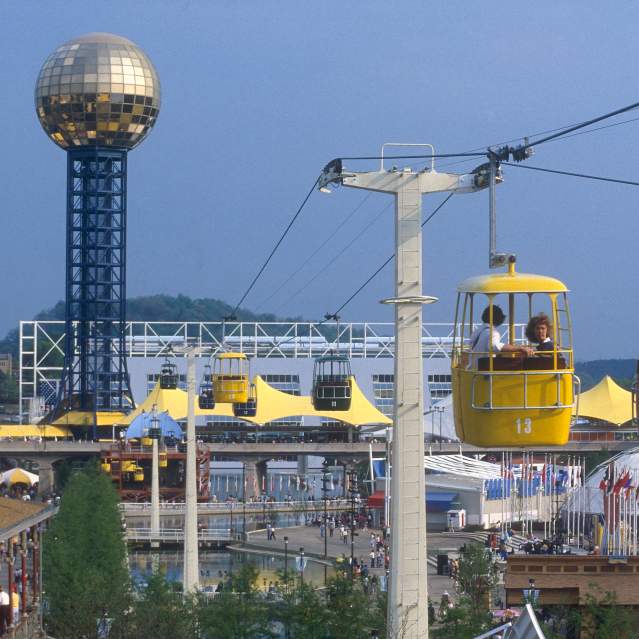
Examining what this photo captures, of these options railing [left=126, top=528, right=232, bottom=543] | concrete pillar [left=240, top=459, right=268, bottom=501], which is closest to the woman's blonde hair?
railing [left=126, top=528, right=232, bottom=543]

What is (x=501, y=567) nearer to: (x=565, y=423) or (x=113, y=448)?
(x=565, y=423)

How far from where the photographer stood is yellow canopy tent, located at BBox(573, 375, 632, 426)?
96.8 metres

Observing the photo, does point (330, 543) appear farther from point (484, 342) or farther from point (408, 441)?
point (484, 342)

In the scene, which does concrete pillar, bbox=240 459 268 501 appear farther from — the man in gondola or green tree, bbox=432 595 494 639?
the man in gondola

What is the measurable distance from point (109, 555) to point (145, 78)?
70304 millimetres

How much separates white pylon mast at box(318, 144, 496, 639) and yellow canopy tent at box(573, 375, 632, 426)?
7864 centimetres

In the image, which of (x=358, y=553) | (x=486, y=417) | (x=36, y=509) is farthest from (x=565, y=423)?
(x=358, y=553)

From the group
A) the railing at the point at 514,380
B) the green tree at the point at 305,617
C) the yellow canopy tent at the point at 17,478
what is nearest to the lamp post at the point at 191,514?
the green tree at the point at 305,617

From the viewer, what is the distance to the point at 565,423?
1925 centimetres

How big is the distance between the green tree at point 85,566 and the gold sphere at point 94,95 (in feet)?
176

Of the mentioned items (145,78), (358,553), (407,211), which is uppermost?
(145,78)

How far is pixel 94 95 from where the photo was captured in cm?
10600

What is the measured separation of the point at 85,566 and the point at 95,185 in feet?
219

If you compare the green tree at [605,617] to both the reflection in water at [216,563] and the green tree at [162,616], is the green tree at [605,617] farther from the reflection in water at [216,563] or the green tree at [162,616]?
the reflection in water at [216,563]
